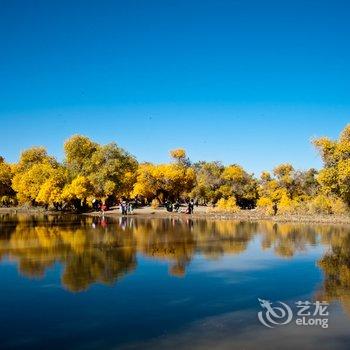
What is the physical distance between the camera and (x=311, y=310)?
12.4 meters

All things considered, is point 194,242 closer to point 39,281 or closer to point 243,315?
point 39,281

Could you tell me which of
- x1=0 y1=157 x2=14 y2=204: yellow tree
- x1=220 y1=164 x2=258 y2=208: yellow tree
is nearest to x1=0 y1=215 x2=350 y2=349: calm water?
x1=220 y1=164 x2=258 y2=208: yellow tree

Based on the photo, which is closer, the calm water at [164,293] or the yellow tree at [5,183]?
the calm water at [164,293]

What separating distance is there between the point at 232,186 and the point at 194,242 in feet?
Answer: 181

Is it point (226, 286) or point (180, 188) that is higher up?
point (180, 188)

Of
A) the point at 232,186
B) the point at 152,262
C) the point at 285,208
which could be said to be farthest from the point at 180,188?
the point at 152,262

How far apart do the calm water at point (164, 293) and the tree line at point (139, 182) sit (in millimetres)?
32732

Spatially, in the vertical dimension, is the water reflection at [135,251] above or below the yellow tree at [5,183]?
below

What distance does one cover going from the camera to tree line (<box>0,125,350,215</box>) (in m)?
66.4

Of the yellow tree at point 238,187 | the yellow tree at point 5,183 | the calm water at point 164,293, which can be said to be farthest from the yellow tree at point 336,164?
the yellow tree at point 5,183

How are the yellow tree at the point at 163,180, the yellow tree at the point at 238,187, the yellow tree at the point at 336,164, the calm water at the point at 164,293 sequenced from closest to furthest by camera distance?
the calm water at the point at 164,293 → the yellow tree at the point at 336,164 → the yellow tree at the point at 163,180 → the yellow tree at the point at 238,187

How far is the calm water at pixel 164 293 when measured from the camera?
33.4 feet

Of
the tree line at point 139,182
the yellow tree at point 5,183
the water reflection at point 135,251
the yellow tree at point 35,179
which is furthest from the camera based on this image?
the yellow tree at point 5,183

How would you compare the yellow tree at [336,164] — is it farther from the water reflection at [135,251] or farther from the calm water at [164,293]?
the calm water at [164,293]
